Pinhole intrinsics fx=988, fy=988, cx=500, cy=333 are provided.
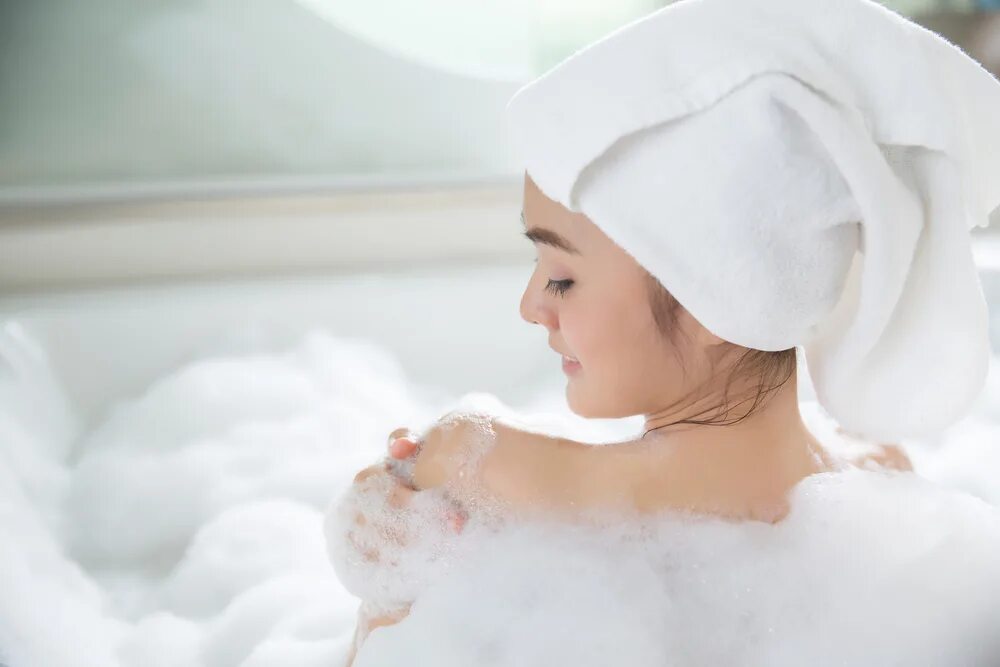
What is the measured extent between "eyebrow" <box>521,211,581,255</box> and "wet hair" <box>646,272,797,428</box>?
3.3 inches

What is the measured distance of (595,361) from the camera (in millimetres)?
863

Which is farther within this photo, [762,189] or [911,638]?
[911,638]

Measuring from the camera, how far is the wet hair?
2.73ft

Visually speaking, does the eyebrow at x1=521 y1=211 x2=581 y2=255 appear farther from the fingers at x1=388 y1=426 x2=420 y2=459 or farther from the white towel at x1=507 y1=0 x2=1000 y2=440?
the fingers at x1=388 y1=426 x2=420 y2=459

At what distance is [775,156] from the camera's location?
0.69 meters

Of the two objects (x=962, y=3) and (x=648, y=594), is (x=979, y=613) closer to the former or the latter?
(x=648, y=594)

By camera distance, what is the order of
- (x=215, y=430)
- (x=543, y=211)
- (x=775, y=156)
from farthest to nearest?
1. (x=215, y=430)
2. (x=543, y=211)
3. (x=775, y=156)

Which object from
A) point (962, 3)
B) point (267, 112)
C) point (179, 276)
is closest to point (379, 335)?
point (179, 276)

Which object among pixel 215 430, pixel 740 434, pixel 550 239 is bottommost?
pixel 215 430

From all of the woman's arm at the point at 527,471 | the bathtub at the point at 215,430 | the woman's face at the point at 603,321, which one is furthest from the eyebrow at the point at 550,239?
the bathtub at the point at 215,430

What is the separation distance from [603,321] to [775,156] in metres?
0.21

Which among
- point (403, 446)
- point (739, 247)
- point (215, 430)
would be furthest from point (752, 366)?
point (215, 430)

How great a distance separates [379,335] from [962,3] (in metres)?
1.51

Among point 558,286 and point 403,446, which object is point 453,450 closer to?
point 403,446
